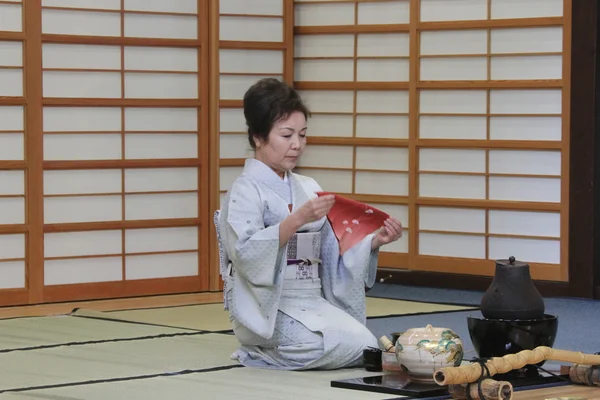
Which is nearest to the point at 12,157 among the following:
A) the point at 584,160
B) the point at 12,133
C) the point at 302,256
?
the point at 12,133

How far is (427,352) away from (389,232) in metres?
0.64

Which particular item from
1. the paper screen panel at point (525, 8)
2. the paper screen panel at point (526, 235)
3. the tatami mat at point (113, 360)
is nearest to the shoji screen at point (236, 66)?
the paper screen panel at point (525, 8)

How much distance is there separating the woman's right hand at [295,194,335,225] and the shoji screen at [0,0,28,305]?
2508 millimetres

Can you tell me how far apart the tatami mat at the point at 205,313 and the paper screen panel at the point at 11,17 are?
1.46m

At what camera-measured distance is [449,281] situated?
6859 mm

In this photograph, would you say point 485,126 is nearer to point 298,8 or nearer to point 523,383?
point 298,8

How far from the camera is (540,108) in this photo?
6.56 metres

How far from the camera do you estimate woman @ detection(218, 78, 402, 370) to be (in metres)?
4.32

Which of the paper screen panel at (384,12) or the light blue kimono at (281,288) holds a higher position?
the paper screen panel at (384,12)

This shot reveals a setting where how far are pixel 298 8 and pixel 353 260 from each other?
10.1 feet

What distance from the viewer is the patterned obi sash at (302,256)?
4.48 metres

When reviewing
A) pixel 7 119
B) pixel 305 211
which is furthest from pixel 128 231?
pixel 305 211

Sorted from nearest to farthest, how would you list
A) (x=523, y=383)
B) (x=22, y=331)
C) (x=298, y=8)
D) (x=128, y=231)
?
(x=523, y=383) → (x=22, y=331) → (x=128, y=231) → (x=298, y=8)

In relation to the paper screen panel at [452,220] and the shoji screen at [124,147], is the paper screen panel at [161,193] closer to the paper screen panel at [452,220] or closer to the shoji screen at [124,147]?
the shoji screen at [124,147]
